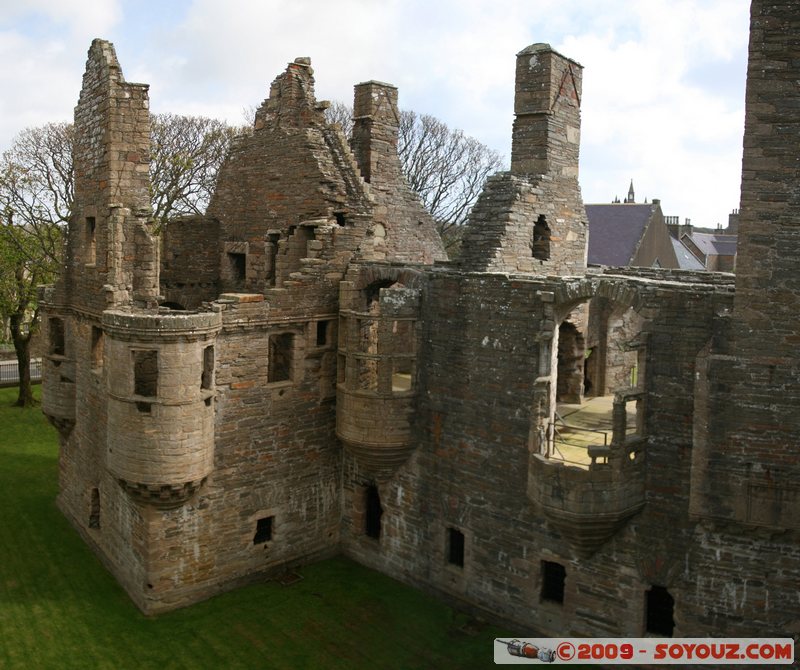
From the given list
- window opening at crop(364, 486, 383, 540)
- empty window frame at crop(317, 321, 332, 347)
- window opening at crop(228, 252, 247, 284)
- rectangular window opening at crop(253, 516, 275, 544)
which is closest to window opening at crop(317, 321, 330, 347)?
empty window frame at crop(317, 321, 332, 347)

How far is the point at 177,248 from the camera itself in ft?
63.1

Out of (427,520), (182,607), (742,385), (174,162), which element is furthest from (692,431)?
(174,162)

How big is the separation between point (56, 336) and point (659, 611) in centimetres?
1377

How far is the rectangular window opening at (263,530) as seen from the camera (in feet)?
52.3

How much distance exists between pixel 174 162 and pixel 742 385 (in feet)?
78.1

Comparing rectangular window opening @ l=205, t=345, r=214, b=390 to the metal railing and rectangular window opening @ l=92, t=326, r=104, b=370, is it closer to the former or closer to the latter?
rectangular window opening @ l=92, t=326, r=104, b=370

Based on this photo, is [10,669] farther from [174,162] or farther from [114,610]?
[174,162]

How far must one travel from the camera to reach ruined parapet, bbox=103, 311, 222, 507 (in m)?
13.7

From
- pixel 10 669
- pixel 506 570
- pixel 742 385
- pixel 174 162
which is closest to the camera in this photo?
pixel 742 385

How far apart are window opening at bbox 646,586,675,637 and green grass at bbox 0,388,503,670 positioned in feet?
8.65

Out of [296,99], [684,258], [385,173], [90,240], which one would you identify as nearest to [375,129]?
[385,173]

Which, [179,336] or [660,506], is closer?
[660,506]

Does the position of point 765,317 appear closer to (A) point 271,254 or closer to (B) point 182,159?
(A) point 271,254

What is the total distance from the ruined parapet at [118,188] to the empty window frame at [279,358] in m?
2.55
